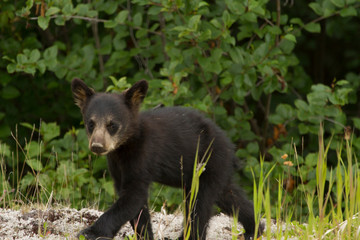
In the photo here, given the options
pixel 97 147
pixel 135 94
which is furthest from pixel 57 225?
pixel 135 94

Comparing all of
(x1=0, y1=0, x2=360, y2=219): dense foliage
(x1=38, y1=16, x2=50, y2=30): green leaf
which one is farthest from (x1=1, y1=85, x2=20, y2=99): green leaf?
(x1=38, y1=16, x2=50, y2=30): green leaf

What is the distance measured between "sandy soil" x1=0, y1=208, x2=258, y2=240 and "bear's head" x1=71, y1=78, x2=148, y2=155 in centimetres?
70

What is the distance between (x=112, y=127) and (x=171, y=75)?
7.66 ft

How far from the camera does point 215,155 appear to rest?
17.6 ft

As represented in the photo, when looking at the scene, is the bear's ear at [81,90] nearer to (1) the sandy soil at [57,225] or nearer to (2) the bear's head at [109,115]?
(2) the bear's head at [109,115]

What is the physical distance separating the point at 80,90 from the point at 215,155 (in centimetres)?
124

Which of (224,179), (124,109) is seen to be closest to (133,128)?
(124,109)

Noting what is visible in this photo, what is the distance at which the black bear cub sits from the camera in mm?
4934

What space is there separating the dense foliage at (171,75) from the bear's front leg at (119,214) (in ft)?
5.94

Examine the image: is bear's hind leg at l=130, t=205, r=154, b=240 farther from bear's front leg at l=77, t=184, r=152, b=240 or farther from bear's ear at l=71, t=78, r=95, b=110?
bear's ear at l=71, t=78, r=95, b=110

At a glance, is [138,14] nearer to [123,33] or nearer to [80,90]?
[123,33]

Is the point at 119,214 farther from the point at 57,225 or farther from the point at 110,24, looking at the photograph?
the point at 110,24

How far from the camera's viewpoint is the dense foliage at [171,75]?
7.27 m

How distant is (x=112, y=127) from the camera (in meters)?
5.05
